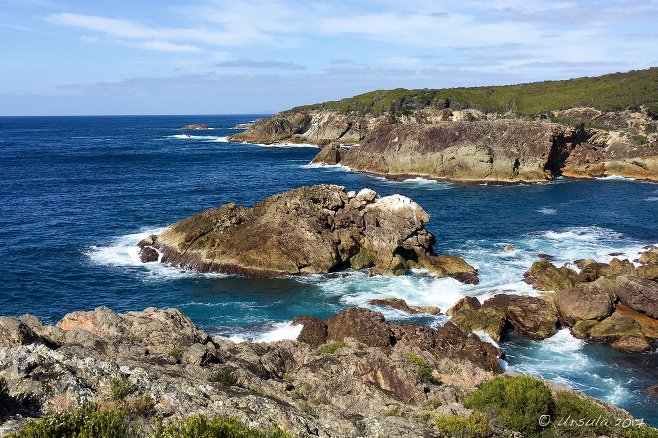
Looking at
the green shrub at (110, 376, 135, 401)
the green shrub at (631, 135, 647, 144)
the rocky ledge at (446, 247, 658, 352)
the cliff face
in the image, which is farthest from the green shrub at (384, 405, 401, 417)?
the green shrub at (631, 135, 647, 144)

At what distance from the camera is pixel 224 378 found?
16.2 meters

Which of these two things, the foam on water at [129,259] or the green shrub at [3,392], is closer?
the green shrub at [3,392]

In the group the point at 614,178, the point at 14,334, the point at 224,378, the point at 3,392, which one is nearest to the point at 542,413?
the point at 224,378

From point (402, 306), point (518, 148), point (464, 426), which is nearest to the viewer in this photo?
point (464, 426)

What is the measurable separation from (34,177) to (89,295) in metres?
60.0

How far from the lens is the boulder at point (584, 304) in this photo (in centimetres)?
3086

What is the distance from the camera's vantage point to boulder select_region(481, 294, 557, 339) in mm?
30656

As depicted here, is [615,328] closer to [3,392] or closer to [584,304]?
[584,304]

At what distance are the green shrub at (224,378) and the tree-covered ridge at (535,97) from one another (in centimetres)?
12396

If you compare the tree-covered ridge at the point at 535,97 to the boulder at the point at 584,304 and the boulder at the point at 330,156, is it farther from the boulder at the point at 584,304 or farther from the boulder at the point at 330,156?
the boulder at the point at 584,304

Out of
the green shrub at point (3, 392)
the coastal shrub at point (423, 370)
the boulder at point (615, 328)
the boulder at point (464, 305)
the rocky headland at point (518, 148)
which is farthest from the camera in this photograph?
the rocky headland at point (518, 148)

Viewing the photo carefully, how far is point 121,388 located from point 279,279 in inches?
1085

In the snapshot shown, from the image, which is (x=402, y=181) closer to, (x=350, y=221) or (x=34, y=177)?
(x=350, y=221)

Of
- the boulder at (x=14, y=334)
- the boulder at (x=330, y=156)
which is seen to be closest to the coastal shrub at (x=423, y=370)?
the boulder at (x=14, y=334)
